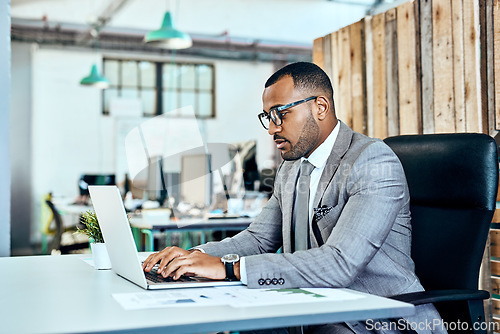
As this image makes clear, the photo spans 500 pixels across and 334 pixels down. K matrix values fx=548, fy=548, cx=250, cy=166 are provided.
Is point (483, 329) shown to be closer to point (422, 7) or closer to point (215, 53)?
point (422, 7)

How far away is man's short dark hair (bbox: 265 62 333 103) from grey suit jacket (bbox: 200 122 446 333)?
0.58 ft

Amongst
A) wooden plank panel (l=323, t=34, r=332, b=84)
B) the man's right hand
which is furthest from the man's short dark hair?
wooden plank panel (l=323, t=34, r=332, b=84)

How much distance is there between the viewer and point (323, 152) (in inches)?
81.2

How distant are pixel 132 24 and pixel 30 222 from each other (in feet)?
13.8

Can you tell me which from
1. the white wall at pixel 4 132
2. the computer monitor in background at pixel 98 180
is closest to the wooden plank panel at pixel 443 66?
the white wall at pixel 4 132

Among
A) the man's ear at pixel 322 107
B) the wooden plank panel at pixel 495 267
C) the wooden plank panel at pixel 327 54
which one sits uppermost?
the wooden plank panel at pixel 327 54

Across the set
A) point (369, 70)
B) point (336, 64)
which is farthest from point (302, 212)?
point (336, 64)

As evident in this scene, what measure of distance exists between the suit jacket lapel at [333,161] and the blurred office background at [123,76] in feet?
22.7

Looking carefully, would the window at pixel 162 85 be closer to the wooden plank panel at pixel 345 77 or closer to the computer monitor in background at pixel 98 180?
the computer monitor in background at pixel 98 180

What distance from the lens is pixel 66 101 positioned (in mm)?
10609

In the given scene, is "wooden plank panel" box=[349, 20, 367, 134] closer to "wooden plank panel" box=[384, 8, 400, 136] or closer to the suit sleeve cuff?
"wooden plank panel" box=[384, 8, 400, 136]

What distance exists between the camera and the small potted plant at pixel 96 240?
1.94 m

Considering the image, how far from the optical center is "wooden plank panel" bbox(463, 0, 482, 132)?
10.1 ft

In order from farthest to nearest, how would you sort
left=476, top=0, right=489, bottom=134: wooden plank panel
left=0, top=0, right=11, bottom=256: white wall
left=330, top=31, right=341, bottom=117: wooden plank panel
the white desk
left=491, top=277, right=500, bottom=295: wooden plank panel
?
left=330, top=31, right=341, bottom=117: wooden plank panel → left=476, top=0, right=489, bottom=134: wooden plank panel → left=491, top=277, right=500, bottom=295: wooden plank panel → left=0, top=0, right=11, bottom=256: white wall → the white desk
